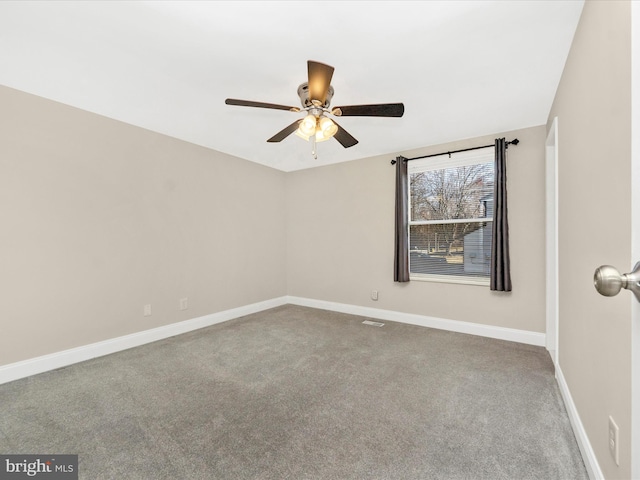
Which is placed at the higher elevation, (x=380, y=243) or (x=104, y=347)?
(x=380, y=243)

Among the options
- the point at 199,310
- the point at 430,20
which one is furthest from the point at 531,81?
the point at 199,310

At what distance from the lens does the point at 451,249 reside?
12.6 feet

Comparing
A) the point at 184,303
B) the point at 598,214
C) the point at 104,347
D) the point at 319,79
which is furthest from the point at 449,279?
the point at 104,347

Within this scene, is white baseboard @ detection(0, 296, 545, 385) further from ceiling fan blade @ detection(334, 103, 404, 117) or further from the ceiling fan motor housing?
the ceiling fan motor housing

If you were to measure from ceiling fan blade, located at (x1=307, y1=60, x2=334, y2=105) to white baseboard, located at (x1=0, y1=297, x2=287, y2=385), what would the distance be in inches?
123

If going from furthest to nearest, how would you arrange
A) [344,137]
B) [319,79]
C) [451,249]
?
[451,249] < [344,137] < [319,79]

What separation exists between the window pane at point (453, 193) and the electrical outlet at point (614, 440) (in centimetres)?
271

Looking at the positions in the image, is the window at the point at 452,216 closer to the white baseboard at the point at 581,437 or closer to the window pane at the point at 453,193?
the window pane at the point at 453,193

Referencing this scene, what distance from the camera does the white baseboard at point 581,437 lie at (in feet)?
4.51

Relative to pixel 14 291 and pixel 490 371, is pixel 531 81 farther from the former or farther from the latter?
pixel 14 291

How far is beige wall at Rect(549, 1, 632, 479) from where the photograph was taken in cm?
109

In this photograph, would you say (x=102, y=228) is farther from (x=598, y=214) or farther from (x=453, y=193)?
(x=453, y=193)

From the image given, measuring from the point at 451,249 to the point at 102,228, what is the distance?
13.4 feet

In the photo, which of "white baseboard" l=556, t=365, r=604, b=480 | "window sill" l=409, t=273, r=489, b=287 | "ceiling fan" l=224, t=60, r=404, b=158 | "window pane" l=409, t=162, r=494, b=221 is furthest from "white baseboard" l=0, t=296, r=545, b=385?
"ceiling fan" l=224, t=60, r=404, b=158
